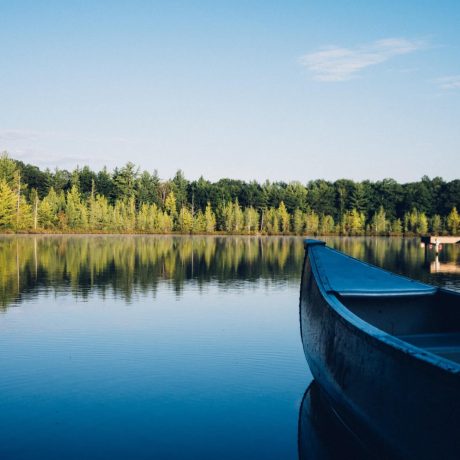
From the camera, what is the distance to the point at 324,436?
7.33 m

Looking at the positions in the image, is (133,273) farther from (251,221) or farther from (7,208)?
(251,221)

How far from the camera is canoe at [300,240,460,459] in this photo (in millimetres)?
4215

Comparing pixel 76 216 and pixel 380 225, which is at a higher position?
pixel 76 216

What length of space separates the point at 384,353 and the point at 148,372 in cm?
578

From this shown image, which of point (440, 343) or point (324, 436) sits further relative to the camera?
point (440, 343)

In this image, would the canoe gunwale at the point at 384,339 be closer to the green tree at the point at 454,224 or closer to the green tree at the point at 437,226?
the green tree at the point at 437,226

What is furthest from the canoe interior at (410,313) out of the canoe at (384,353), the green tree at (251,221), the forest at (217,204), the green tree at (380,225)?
the green tree at (380,225)

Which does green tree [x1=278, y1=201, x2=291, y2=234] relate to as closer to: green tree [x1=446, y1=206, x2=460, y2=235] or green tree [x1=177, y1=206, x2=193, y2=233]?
green tree [x1=177, y1=206, x2=193, y2=233]

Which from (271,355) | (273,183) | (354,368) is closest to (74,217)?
(273,183)

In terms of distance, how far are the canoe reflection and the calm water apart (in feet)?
0.50

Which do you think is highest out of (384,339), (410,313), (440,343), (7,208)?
(7,208)

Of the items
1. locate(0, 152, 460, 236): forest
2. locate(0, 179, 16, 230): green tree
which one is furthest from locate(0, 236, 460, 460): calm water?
locate(0, 152, 460, 236): forest

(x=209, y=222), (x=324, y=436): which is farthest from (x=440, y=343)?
(x=209, y=222)

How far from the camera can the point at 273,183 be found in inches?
4779
